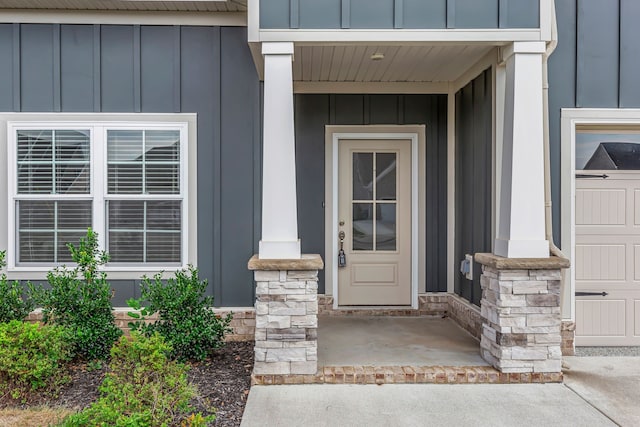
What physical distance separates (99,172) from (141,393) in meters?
2.66

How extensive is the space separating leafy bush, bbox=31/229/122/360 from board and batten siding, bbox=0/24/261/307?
572 millimetres

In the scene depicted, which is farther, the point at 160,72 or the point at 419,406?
the point at 160,72

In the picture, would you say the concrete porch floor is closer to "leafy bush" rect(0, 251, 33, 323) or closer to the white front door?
the white front door

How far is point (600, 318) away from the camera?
455 centimetres

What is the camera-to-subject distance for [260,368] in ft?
11.8

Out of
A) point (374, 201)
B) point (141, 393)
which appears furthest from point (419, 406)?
point (374, 201)

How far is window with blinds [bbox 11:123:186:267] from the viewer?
4676 millimetres

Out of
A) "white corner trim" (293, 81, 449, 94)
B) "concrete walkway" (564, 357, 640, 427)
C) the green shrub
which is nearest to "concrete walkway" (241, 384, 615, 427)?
"concrete walkway" (564, 357, 640, 427)

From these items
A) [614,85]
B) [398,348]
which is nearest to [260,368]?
[398,348]

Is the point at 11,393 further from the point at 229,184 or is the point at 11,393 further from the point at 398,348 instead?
the point at 398,348

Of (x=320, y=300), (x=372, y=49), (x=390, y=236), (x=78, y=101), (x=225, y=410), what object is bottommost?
(x=225, y=410)

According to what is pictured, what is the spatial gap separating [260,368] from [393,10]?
117 inches

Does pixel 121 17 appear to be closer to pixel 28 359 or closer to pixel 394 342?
pixel 28 359

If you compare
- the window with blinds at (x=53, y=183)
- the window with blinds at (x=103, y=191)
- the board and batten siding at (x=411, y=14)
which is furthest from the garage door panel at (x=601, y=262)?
the window with blinds at (x=53, y=183)
